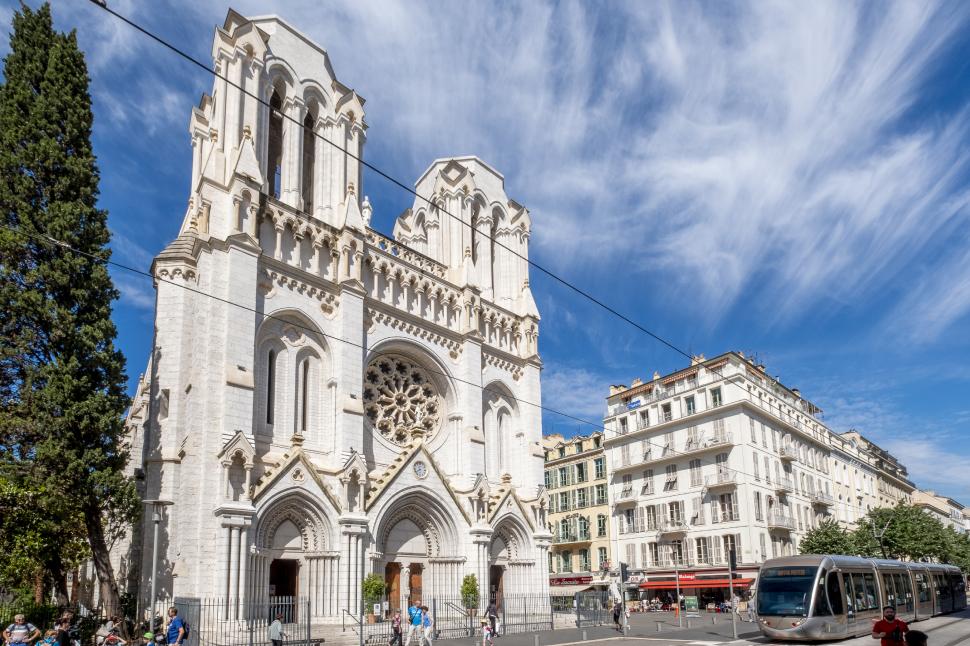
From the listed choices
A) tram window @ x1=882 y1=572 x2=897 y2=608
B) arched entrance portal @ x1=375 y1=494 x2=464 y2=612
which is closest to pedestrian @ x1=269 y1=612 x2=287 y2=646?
arched entrance portal @ x1=375 y1=494 x2=464 y2=612

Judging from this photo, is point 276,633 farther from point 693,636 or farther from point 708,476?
point 708,476

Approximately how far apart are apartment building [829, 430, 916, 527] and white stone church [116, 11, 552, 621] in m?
35.5

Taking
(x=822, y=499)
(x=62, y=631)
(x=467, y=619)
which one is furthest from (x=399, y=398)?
(x=822, y=499)

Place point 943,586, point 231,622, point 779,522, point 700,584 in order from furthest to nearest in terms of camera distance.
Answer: point 779,522 < point 700,584 < point 943,586 < point 231,622

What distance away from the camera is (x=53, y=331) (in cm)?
2105

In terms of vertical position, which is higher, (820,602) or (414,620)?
(820,602)

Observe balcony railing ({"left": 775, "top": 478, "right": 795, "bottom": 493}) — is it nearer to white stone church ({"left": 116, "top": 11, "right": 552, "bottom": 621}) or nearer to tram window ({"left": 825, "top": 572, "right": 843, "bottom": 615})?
white stone church ({"left": 116, "top": 11, "right": 552, "bottom": 621})

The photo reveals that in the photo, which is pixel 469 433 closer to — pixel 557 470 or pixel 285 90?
pixel 285 90

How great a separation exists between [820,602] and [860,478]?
165 feet

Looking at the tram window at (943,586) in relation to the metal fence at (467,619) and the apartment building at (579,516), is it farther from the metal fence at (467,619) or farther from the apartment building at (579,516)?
the apartment building at (579,516)

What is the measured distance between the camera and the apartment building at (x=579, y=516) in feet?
174

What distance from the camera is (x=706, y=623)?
32.9 m

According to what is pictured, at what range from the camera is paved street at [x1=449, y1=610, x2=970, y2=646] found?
21.5m

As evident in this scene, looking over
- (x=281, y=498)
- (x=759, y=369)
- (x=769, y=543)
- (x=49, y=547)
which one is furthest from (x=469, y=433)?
(x=759, y=369)
